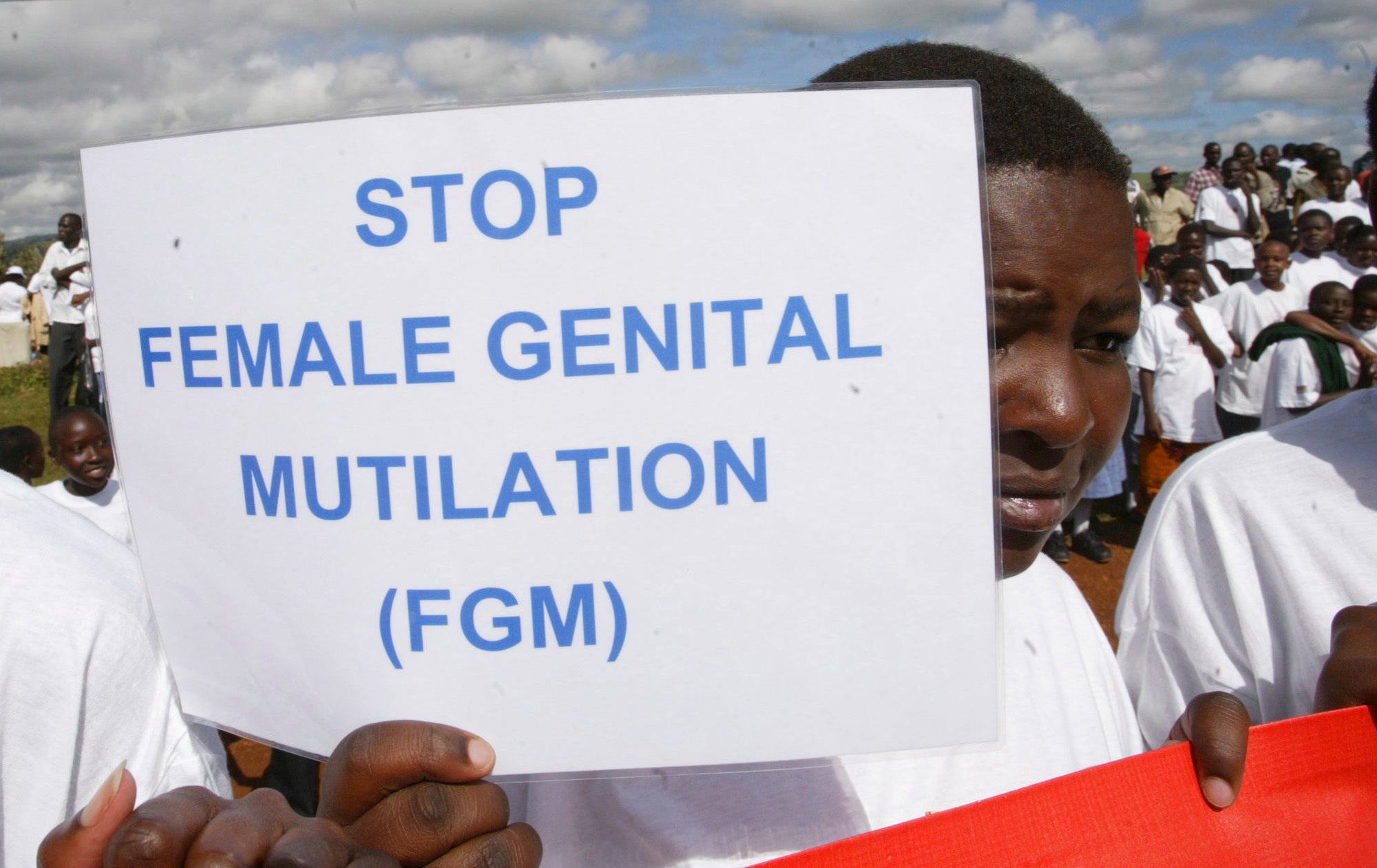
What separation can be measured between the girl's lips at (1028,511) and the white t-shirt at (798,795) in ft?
0.28

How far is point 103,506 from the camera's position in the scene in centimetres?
361

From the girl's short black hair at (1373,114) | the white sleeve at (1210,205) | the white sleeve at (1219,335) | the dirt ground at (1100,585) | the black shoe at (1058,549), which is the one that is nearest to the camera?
the girl's short black hair at (1373,114)

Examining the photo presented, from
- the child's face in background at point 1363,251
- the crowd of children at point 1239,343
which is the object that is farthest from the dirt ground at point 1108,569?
the child's face in background at point 1363,251

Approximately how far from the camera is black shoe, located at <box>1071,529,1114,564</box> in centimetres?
653

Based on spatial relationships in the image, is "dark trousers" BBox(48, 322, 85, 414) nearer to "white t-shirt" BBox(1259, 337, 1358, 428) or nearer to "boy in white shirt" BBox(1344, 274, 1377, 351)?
"white t-shirt" BBox(1259, 337, 1358, 428)

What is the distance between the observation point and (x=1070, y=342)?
3.36 feet

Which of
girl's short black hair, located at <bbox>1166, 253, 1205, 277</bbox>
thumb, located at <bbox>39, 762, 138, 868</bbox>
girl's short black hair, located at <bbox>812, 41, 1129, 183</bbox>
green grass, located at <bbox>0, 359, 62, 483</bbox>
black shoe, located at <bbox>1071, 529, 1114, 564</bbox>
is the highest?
girl's short black hair, located at <bbox>812, 41, 1129, 183</bbox>

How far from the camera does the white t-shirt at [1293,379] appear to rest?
5035 millimetres

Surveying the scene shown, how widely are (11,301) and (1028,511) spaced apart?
16.3m

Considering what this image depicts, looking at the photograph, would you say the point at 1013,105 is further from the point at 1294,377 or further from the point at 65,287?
the point at 65,287

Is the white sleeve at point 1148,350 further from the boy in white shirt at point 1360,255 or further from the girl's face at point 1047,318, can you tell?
the girl's face at point 1047,318

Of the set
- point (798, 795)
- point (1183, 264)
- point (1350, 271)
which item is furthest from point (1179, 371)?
point (798, 795)

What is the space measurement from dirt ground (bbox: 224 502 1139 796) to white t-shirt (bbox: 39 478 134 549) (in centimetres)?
114

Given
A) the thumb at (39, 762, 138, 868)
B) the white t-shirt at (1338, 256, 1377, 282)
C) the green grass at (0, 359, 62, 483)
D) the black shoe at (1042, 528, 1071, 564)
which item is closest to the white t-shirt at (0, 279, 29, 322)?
the green grass at (0, 359, 62, 483)
